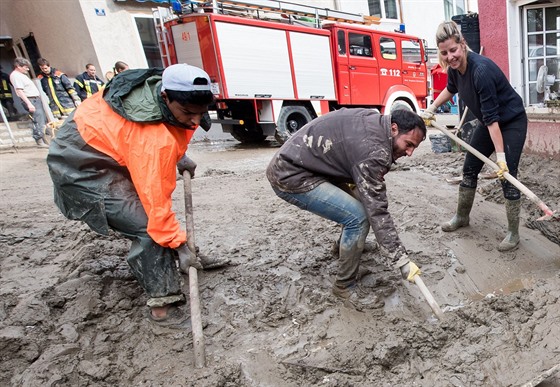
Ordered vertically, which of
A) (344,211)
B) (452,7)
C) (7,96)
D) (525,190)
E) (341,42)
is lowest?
(525,190)

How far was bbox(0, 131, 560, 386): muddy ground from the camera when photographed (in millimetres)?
2129

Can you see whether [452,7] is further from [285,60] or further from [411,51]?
[285,60]

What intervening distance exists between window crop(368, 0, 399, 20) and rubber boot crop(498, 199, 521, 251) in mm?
13524

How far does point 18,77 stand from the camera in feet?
26.0

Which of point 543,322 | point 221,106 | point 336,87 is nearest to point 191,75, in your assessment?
point 543,322

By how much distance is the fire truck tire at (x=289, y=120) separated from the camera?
27.8 ft

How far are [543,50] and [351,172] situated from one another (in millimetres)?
4751

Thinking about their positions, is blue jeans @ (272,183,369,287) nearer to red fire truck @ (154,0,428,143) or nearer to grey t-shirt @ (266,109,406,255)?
grey t-shirt @ (266,109,406,255)

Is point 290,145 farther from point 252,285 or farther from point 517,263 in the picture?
point 517,263

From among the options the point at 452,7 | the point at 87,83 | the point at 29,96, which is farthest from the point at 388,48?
the point at 452,7

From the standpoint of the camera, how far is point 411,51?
10.2m

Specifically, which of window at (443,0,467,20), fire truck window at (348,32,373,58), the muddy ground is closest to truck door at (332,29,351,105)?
fire truck window at (348,32,373,58)

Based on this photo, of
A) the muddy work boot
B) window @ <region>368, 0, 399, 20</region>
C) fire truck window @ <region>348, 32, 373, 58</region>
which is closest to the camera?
the muddy work boot

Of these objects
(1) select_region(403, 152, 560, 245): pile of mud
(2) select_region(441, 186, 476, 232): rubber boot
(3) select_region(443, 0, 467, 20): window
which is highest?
(3) select_region(443, 0, 467, 20): window
